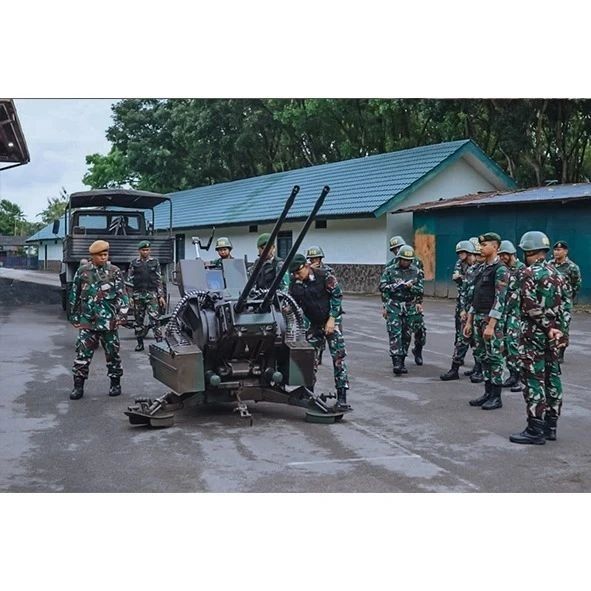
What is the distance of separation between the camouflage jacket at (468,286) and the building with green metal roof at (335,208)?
2766 mm

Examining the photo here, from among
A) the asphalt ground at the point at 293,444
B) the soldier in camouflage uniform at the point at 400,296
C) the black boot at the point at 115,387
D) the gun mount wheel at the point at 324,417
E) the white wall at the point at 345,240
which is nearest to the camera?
the asphalt ground at the point at 293,444

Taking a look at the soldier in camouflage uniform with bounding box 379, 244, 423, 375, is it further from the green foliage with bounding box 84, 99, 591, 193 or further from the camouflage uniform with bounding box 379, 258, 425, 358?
the green foliage with bounding box 84, 99, 591, 193

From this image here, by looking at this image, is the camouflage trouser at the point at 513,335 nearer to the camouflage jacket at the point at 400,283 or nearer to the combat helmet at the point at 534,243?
the combat helmet at the point at 534,243

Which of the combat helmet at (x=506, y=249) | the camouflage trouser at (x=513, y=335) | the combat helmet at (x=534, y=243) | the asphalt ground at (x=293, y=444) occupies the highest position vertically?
the combat helmet at (x=534, y=243)

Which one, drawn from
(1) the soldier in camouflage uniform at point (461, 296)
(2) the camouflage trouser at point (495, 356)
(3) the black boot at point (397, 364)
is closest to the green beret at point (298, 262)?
(2) the camouflage trouser at point (495, 356)

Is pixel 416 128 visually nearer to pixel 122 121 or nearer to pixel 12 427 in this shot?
pixel 122 121

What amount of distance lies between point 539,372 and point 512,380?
2710mm

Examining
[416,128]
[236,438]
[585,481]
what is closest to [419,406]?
[236,438]

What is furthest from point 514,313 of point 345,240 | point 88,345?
point 345,240

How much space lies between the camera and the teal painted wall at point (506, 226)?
16.4 m

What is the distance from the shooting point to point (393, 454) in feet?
20.8

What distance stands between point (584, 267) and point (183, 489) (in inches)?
494

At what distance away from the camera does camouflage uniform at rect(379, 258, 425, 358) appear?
394 inches

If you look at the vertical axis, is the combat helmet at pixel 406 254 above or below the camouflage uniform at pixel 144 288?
above
